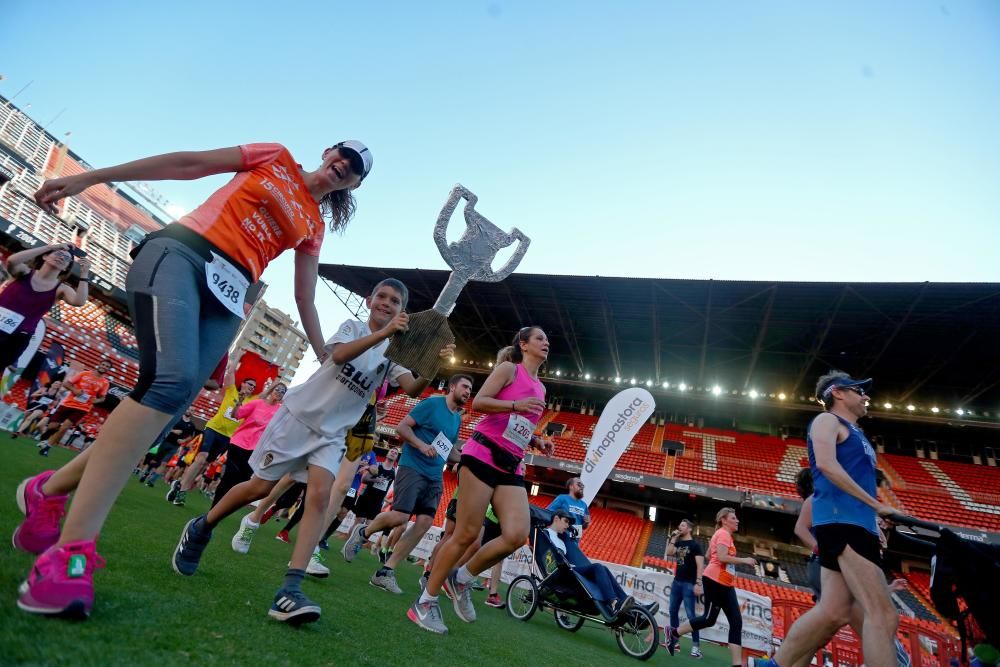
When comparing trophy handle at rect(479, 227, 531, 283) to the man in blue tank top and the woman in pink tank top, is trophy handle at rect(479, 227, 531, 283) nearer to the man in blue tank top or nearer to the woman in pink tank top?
the woman in pink tank top

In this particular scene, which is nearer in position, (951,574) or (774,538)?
(951,574)

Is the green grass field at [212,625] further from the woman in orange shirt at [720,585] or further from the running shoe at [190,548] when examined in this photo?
the woman in orange shirt at [720,585]

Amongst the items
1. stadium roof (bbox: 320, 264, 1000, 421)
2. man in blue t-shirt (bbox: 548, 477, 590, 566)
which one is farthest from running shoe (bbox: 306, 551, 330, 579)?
stadium roof (bbox: 320, 264, 1000, 421)

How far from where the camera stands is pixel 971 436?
20.5m

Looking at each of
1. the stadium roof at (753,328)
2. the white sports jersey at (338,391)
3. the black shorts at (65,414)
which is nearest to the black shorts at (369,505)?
the white sports jersey at (338,391)

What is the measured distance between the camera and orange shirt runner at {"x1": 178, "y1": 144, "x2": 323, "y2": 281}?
5.65ft

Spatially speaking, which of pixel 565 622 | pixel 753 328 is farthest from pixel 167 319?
pixel 753 328

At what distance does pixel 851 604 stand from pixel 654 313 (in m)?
17.3

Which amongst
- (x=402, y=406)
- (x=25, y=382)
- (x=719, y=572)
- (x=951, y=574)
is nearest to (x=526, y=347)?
(x=951, y=574)

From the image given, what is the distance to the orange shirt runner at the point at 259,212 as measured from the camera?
172 cm

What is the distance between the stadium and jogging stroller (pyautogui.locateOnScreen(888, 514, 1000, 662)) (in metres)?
11.4

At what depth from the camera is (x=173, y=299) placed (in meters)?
1.55

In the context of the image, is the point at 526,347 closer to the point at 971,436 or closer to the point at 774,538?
the point at 774,538

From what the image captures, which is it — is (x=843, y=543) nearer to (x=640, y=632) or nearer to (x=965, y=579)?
(x=965, y=579)
